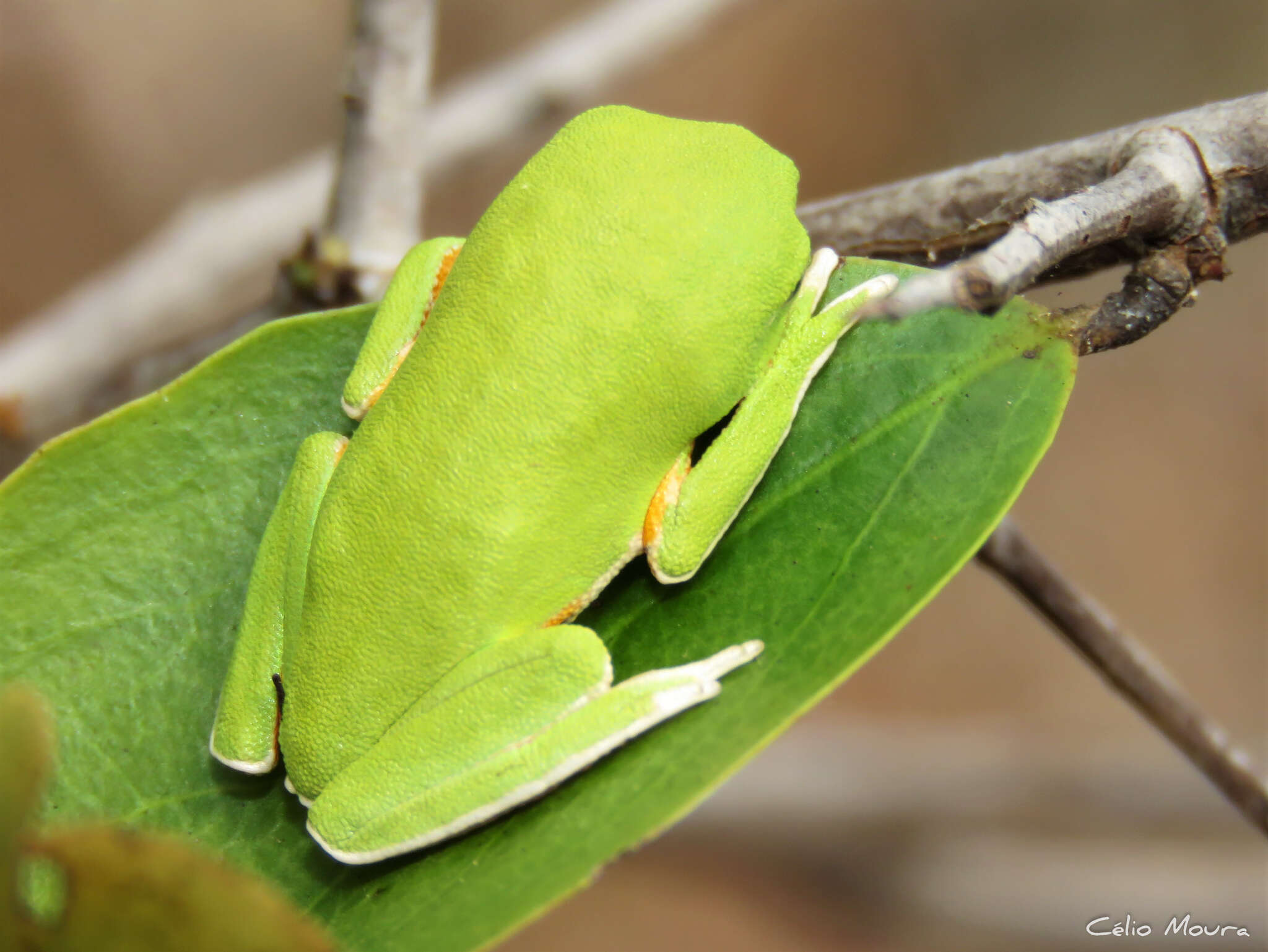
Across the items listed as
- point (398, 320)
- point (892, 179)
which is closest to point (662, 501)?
point (398, 320)

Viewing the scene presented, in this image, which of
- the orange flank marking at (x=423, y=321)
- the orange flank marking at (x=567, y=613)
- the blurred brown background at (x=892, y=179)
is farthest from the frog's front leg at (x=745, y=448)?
the blurred brown background at (x=892, y=179)

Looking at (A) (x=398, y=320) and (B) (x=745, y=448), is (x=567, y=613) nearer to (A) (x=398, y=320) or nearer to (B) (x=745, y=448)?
(B) (x=745, y=448)

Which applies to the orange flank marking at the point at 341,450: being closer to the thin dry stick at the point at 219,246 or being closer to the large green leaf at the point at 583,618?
the large green leaf at the point at 583,618

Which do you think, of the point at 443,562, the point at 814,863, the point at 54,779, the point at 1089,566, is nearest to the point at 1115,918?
the point at 814,863
